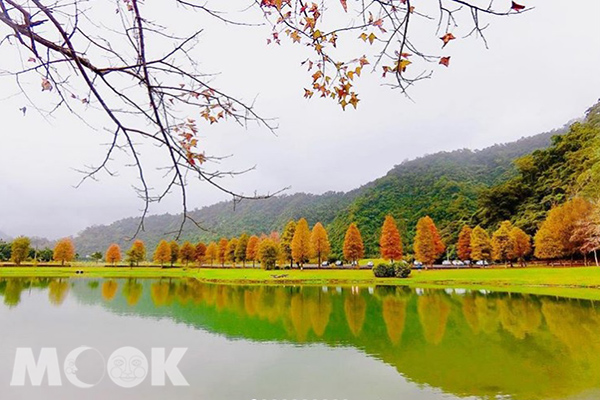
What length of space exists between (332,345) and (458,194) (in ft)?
190

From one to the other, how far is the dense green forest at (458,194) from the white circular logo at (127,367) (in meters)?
11.6

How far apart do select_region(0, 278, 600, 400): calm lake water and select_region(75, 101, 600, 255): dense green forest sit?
329 inches

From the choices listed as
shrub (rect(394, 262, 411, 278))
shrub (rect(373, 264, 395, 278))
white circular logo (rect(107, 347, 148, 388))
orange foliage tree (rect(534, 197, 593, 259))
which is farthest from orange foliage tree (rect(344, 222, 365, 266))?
white circular logo (rect(107, 347, 148, 388))

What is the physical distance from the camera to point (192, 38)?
66.5 inches

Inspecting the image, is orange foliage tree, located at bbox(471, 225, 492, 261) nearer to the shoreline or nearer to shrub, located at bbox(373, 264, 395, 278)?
the shoreline

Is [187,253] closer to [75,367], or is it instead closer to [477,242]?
[477,242]

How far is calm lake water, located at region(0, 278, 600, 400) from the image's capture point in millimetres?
6984

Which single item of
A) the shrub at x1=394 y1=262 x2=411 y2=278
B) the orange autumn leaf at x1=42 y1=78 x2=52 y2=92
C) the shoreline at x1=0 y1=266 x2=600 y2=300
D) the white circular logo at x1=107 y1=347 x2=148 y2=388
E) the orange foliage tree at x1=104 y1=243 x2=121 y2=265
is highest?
the orange autumn leaf at x1=42 y1=78 x2=52 y2=92

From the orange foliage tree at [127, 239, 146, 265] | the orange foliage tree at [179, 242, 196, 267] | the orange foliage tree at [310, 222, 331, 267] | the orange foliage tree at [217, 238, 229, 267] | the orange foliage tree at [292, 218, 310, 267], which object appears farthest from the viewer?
the orange foliage tree at [217, 238, 229, 267]

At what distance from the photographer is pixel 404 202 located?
6469cm

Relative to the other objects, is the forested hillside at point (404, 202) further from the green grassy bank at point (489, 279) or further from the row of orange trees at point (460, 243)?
the green grassy bank at point (489, 279)

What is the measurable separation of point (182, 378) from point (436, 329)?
347 inches

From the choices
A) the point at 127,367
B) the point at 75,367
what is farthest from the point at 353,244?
the point at 75,367

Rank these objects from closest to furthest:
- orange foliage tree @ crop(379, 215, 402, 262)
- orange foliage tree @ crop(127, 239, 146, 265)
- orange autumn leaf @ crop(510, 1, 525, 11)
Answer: orange autumn leaf @ crop(510, 1, 525, 11)
orange foliage tree @ crop(379, 215, 402, 262)
orange foliage tree @ crop(127, 239, 146, 265)
